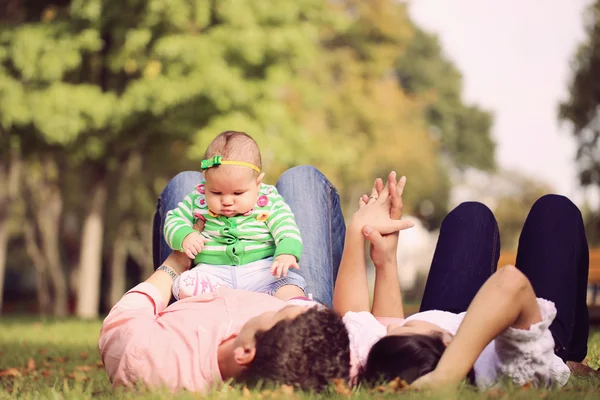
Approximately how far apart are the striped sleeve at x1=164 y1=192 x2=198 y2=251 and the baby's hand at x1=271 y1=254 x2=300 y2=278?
54 cm

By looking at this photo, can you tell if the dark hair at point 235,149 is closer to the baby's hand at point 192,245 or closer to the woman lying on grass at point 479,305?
the baby's hand at point 192,245

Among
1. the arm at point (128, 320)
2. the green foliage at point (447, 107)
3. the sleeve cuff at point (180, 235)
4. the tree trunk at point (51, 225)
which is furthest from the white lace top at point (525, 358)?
the green foliage at point (447, 107)

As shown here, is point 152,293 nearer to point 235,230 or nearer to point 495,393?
point 235,230

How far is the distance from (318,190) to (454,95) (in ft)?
113

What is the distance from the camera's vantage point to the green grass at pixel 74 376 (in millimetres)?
3236

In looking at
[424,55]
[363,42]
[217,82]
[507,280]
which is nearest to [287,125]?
[217,82]

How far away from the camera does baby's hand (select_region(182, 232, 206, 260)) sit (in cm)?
429

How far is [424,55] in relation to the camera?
37.7 meters

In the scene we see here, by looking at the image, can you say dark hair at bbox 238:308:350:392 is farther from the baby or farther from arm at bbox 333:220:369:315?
arm at bbox 333:220:369:315

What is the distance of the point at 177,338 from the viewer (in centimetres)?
355

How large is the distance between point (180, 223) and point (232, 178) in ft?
1.47

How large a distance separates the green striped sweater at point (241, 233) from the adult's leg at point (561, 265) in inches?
46.3

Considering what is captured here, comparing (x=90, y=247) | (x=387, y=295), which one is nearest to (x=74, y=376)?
(x=387, y=295)

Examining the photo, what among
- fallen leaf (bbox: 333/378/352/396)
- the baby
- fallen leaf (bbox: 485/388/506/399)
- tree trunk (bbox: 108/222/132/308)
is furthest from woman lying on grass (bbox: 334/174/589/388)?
tree trunk (bbox: 108/222/132/308)
